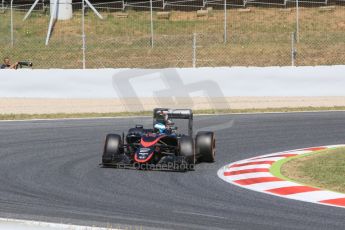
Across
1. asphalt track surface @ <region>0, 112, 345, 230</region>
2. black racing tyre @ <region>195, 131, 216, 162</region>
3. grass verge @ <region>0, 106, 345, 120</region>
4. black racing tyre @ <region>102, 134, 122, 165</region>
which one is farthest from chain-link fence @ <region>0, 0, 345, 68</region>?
black racing tyre @ <region>102, 134, 122, 165</region>

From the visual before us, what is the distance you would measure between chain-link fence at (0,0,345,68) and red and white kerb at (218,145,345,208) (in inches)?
445

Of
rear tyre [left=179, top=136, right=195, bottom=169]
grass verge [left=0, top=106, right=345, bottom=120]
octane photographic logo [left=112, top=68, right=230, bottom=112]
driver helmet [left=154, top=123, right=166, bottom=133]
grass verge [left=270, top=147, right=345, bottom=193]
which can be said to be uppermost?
driver helmet [left=154, top=123, right=166, bottom=133]

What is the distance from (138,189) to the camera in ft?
38.3

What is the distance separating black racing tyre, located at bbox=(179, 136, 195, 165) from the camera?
44.7 feet

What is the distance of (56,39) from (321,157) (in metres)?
21.0

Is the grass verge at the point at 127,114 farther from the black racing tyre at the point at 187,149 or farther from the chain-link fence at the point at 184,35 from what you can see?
the black racing tyre at the point at 187,149

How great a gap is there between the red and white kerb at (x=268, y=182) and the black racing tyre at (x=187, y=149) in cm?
47

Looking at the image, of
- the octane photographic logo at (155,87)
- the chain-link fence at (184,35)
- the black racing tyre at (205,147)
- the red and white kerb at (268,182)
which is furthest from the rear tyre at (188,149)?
the chain-link fence at (184,35)

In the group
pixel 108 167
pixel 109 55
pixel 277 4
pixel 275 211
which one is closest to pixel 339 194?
pixel 275 211

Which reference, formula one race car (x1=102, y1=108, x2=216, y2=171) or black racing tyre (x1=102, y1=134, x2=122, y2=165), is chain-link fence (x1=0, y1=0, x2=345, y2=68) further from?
black racing tyre (x1=102, y1=134, x2=122, y2=165)

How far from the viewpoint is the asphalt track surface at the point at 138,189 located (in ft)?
31.3

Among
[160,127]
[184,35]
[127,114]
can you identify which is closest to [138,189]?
[160,127]

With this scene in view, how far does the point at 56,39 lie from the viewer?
1340 inches

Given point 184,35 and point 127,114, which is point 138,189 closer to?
point 127,114
